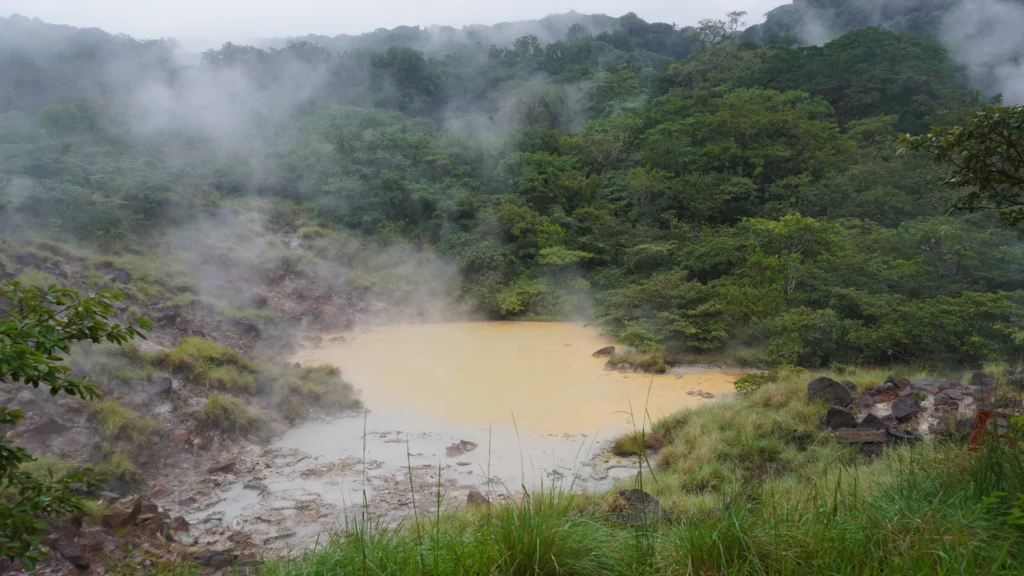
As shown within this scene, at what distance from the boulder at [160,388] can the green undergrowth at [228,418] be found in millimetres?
433

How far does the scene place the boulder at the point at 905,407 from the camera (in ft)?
17.6

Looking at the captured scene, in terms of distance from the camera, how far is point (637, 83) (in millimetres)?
25922

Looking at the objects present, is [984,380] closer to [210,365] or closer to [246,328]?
[210,365]

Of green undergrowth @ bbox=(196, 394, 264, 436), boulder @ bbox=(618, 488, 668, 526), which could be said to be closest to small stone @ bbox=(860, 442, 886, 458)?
boulder @ bbox=(618, 488, 668, 526)

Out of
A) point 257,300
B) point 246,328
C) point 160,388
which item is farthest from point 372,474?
point 257,300

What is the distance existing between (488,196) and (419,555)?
14863 mm

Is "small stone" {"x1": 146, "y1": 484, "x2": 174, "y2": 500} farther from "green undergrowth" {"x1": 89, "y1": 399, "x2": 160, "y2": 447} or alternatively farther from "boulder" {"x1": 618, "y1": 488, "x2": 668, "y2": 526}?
"boulder" {"x1": 618, "y1": 488, "x2": 668, "y2": 526}

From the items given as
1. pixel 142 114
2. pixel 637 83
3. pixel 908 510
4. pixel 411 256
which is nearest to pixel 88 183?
pixel 142 114

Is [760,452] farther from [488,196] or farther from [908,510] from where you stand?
[488,196]

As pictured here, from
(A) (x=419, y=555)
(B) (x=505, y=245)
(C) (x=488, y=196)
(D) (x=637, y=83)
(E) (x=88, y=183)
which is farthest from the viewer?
(D) (x=637, y=83)

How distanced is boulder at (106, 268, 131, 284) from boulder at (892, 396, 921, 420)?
37.1ft

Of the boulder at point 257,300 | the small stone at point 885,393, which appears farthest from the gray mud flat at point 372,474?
the boulder at point 257,300

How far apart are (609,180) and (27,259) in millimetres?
13403

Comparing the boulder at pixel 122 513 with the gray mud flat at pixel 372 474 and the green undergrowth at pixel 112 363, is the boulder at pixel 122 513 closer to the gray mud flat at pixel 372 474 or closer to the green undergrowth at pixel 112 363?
the gray mud flat at pixel 372 474
